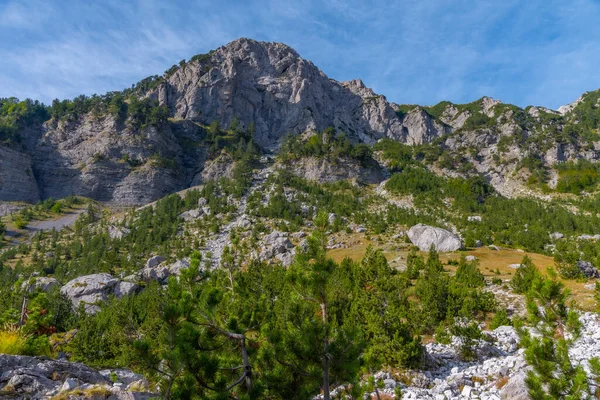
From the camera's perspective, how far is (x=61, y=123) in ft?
345

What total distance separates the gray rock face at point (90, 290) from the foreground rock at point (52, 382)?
2806 cm

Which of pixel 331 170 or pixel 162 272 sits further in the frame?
pixel 331 170

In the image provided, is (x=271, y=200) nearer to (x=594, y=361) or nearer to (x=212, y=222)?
(x=212, y=222)

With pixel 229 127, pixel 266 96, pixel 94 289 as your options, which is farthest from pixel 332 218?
pixel 266 96

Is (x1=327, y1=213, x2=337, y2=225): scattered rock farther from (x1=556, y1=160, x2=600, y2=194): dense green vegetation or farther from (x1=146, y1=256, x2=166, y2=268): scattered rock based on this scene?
(x1=556, y1=160, x2=600, y2=194): dense green vegetation

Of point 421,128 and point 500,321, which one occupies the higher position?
point 421,128

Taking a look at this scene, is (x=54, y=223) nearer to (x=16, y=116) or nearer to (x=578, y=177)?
(x=16, y=116)

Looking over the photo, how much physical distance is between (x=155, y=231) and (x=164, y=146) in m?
54.6

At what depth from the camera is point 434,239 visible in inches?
1748

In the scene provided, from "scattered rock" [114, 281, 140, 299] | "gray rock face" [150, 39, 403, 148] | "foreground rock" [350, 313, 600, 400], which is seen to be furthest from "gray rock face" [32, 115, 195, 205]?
"foreground rock" [350, 313, 600, 400]

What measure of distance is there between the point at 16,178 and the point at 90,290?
72153 millimetres

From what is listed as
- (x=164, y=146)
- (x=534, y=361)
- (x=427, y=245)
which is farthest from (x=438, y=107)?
(x=534, y=361)

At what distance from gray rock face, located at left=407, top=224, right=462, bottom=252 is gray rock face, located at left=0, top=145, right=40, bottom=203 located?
299 feet

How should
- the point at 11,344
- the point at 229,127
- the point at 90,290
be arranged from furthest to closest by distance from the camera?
the point at 229,127, the point at 90,290, the point at 11,344
